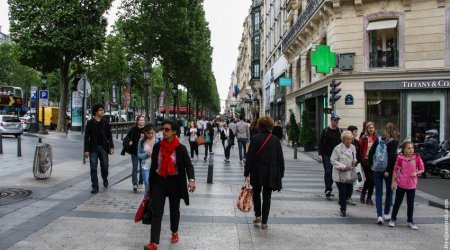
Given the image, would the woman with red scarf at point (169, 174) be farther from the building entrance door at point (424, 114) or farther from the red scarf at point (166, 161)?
the building entrance door at point (424, 114)

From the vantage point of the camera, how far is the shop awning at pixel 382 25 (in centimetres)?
2008

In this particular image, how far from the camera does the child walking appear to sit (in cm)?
693

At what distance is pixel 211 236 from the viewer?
6156mm

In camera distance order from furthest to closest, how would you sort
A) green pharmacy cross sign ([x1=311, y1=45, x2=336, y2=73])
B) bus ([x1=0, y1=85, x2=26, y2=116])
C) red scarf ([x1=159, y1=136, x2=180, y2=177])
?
bus ([x1=0, y1=85, x2=26, y2=116]) → green pharmacy cross sign ([x1=311, y1=45, x2=336, y2=73]) → red scarf ([x1=159, y1=136, x2=180, y2=177])

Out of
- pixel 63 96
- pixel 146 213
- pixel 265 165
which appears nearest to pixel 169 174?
pixel 146 213

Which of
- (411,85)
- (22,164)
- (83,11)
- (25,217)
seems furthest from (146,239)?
(83,11)

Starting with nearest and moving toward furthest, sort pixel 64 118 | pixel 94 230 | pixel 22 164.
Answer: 1. pixel 94 230
2. pixel 22 164
3. pixel 64 118

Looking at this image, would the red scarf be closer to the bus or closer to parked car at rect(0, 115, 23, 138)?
parked car at rect(0, 115, 23, 138)

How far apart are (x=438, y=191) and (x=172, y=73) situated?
126ft

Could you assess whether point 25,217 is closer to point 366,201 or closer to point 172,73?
point 366,201

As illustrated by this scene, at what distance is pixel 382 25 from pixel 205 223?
53.7ft

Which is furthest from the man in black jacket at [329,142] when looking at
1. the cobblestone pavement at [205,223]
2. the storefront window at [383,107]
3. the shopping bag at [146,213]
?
the storefront window at [383,107]

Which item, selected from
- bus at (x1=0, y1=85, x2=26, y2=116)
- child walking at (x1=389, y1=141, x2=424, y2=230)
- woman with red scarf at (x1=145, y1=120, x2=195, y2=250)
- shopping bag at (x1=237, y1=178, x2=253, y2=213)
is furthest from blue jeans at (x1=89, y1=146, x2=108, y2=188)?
bus at (x1=0, y1=85, x2=26, y2=116)

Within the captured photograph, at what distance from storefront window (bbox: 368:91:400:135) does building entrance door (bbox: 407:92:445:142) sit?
584 mm
